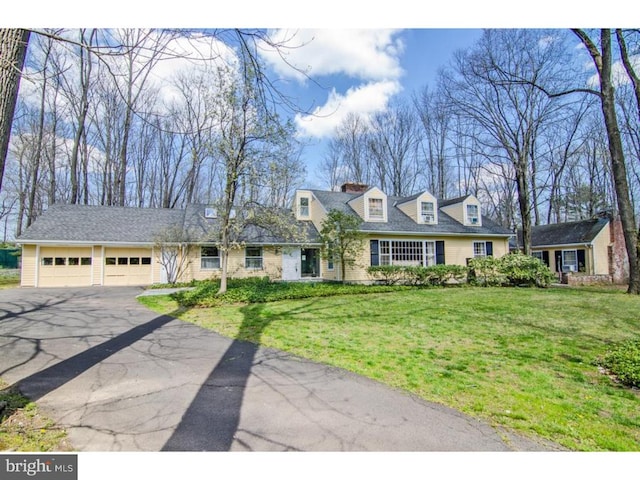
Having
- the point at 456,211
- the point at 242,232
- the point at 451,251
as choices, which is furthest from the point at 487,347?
the point at 456,211

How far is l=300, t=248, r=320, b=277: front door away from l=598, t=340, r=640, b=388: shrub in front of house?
572 inches

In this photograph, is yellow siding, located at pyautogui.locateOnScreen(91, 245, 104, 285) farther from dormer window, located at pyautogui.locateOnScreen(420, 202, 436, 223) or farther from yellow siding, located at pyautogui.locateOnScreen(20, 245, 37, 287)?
dormer window, located at pyautogui.locateOnScreen(420, 202, 436, 223)

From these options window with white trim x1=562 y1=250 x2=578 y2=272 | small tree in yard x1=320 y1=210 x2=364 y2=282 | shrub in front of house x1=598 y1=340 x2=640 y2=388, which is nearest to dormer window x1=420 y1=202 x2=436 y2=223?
small tree in yard x1=320 y1=210 x2=364 y2=282

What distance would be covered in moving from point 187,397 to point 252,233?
1470 centimetres

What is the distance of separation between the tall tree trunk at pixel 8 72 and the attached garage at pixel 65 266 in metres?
16.2

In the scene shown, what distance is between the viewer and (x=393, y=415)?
121 inches

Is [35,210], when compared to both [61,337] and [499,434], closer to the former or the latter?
[61,337]

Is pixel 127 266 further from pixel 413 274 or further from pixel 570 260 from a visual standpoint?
pixel 570 260

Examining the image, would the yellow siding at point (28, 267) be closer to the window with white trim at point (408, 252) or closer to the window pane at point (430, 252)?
the window with white trim at point (408, 252)

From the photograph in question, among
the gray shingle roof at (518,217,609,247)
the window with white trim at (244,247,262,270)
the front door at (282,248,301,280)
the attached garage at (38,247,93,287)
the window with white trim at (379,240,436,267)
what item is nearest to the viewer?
the attached garage at (38,247,93,287)

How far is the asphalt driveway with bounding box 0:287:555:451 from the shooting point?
263 centimetres

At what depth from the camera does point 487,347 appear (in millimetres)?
5520

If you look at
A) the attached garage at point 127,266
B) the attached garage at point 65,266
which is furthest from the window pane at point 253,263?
the attached garage at point 65,266

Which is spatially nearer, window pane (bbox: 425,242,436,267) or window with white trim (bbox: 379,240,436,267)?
window with white trim (bbox: 379,240,436,267)
